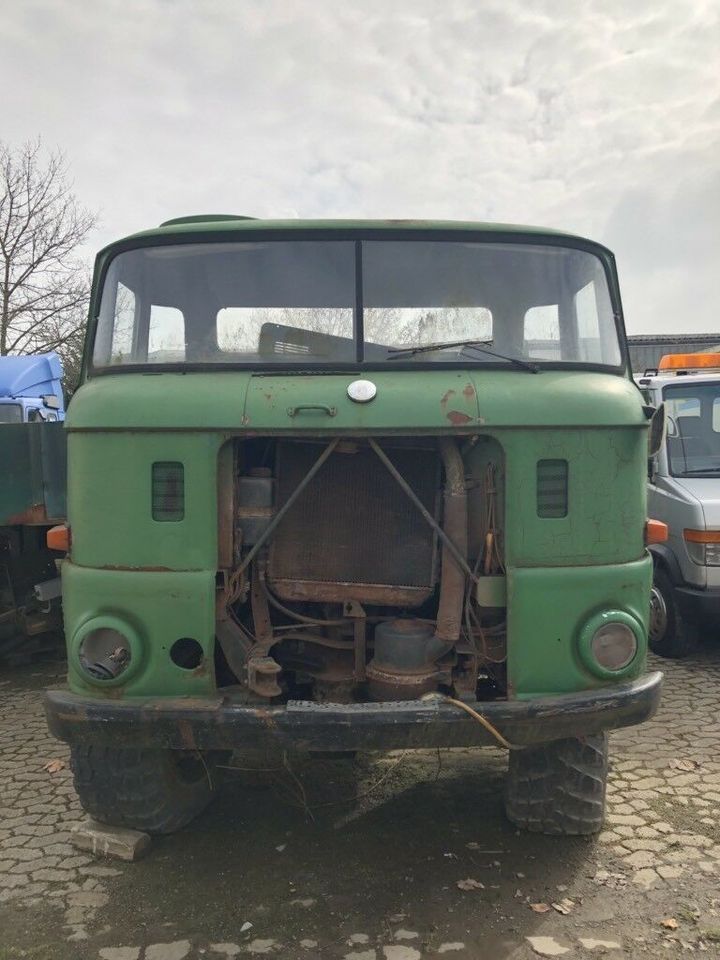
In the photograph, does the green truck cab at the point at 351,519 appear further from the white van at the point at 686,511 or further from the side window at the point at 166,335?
the white van at the point at 686,511

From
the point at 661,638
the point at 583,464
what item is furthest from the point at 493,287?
the point at 661,638

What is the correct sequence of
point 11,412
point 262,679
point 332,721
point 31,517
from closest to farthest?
point 332,721 → point 262,679 → point 31,517 → point 11,412

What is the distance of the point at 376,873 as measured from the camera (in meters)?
3.26

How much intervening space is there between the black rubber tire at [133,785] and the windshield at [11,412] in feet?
24.4

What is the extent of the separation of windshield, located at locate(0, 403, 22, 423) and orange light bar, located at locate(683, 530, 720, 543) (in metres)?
7.88

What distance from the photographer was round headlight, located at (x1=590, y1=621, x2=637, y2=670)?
3117mm

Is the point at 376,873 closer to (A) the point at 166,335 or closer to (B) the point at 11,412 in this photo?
(A) the point at 166,335

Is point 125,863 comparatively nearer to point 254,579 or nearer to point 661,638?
point 254,579

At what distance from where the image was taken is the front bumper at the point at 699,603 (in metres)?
5.91

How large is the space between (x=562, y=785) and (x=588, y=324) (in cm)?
203

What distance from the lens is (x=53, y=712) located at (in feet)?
10.3

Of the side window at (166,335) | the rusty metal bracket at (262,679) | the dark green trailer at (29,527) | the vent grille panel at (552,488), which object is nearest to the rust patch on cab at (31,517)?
the dark green trailer at (29,527)

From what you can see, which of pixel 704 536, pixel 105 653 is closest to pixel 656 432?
pixel 704 536

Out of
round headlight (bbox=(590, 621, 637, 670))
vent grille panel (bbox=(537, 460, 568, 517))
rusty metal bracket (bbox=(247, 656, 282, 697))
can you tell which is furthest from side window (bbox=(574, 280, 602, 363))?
rusty metal bracket (bbox=(247, 656, 282, 697))
